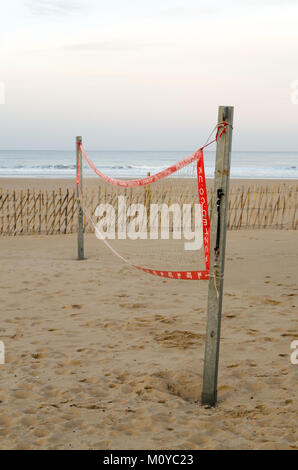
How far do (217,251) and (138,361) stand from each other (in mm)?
1418

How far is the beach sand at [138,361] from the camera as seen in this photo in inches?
126

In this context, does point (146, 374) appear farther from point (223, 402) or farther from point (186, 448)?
point (186, 448)

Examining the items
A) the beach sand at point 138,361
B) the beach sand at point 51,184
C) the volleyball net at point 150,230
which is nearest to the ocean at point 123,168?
the beach sand at point 51,184

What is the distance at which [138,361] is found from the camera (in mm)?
4352

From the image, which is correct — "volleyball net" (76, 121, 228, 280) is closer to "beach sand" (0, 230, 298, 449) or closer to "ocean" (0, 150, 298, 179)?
"beach sand" (0, 230, 298, 449)

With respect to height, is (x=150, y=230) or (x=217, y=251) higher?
(x=217, y=251)

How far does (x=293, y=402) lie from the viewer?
3609mm

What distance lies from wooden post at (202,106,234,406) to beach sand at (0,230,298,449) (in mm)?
229

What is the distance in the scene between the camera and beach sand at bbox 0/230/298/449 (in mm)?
3189

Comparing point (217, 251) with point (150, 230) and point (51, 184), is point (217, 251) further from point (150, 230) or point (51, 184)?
point (51, 184)

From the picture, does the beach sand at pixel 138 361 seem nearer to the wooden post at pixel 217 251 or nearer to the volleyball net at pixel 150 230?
→ the wooden post at pixel 217 251

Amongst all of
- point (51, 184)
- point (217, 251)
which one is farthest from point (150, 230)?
point (51, 184)
